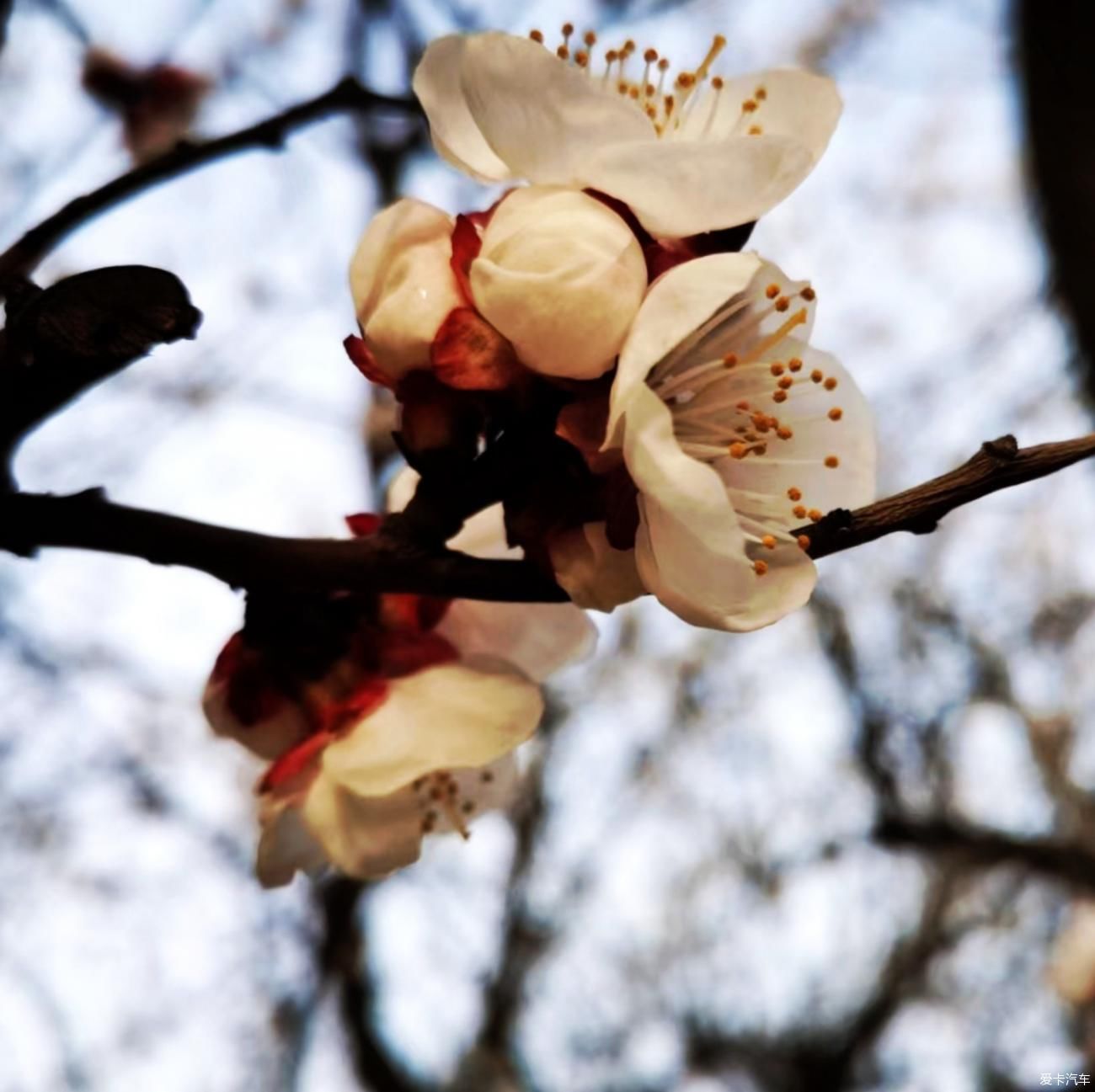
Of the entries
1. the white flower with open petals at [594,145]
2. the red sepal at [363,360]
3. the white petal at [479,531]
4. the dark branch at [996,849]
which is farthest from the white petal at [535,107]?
the dark branch at [996,849]

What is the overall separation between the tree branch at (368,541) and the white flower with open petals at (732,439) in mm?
33

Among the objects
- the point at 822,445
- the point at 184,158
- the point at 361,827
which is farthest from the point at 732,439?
the point at 184,158

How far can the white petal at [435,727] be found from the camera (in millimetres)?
596

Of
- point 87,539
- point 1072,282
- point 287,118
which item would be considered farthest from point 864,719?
point 87,539

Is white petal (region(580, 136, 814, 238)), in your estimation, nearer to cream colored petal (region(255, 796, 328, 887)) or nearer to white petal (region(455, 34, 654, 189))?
white petal (region(455, 34, 654, 189))

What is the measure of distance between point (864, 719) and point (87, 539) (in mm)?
3475

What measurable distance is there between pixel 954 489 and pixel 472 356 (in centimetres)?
20

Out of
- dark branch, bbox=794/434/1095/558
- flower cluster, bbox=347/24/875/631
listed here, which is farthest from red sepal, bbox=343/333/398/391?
dark branch, bbox=794/434/1095/558

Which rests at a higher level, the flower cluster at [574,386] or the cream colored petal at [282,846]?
the flower cluster at [574,386]

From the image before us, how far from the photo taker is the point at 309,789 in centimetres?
64

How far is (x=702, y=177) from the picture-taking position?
0.47 meters

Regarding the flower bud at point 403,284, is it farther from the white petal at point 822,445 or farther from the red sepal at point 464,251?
the white petal at point 822,445

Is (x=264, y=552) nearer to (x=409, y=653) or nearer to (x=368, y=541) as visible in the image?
(x=368, y=541)

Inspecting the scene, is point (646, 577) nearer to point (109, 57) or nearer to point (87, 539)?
point (87, 539)
